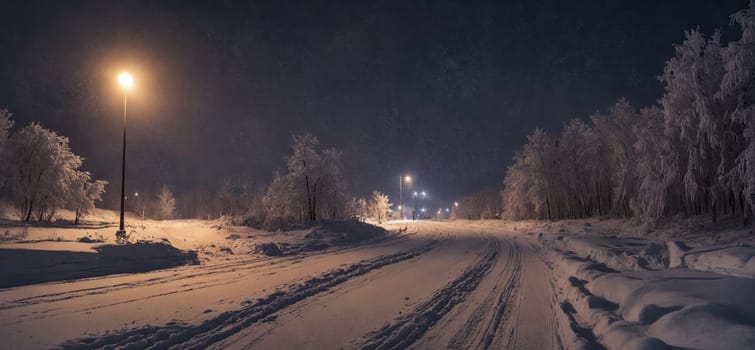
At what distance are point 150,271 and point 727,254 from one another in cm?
1607

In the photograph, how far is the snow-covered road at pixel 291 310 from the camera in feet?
17.0

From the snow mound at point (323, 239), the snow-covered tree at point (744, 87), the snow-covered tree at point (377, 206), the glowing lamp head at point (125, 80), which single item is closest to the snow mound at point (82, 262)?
the snow mound at point (323, 239)

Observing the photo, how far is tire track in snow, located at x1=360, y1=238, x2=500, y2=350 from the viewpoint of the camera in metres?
5.08

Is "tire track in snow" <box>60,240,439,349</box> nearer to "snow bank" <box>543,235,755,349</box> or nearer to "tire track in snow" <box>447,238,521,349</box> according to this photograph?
"tire track in snow" <box>447,238,521,349</box>

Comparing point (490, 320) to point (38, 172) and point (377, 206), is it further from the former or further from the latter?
point (377, 206)

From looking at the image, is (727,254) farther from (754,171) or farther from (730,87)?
(730,87)

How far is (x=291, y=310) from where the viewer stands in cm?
675

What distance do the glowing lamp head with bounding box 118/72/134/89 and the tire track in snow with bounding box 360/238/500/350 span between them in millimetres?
17211

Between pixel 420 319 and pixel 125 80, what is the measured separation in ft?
59.0

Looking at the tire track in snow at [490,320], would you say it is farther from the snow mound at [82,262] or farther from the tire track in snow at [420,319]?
the snow mound at [82,262]

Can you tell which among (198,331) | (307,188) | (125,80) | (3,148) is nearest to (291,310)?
(198,331)

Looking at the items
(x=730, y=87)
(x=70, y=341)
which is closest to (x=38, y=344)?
(x=70, y=341)

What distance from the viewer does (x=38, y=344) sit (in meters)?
4.84

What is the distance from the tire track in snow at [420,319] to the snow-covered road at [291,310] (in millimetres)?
20
